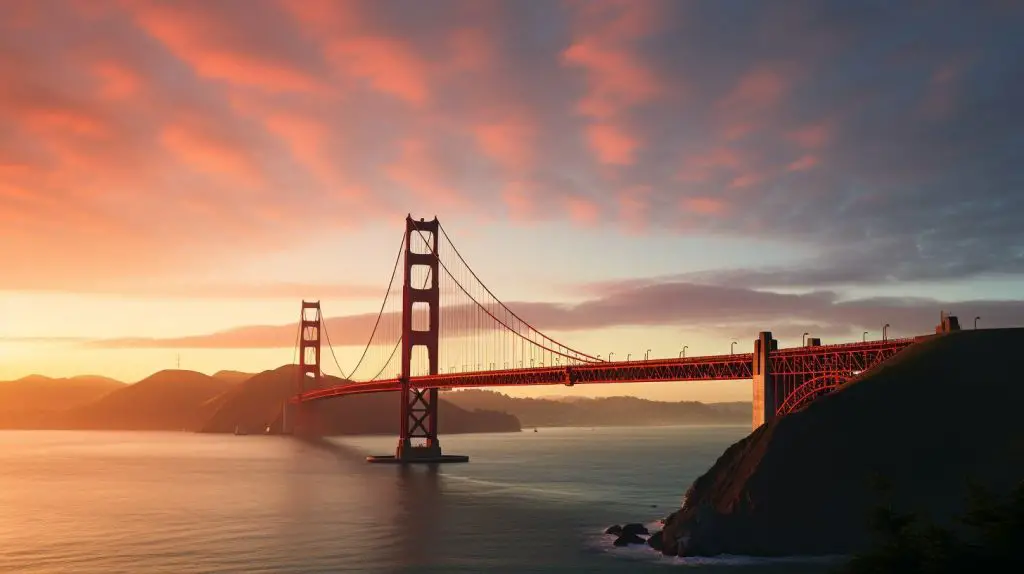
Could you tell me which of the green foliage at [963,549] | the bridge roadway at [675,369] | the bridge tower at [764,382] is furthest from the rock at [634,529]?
the green foliage at [963,549]

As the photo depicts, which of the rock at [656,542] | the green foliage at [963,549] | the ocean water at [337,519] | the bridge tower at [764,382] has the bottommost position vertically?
the ocean water at [337,519]

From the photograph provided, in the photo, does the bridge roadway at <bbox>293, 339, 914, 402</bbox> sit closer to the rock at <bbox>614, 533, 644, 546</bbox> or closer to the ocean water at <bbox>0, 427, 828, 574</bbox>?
the ocean water at <bbox>0, 427, 828, 574</bbox>

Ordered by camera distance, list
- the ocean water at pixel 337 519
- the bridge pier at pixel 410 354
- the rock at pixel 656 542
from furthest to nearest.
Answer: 1. the bridge pier at pixel 410 354
2. the rock at pixel 656 542
3. the ocean water at pixel 337 519

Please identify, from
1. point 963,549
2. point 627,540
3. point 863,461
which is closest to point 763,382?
point 863,461

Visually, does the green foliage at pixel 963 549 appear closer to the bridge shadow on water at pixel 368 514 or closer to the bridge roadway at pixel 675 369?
the bridge shadow on water at pixel 368 514

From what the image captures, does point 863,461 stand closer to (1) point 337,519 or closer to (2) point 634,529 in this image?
(2) point 634,529

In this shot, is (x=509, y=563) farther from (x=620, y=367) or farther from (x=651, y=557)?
(x=620, y=367)
